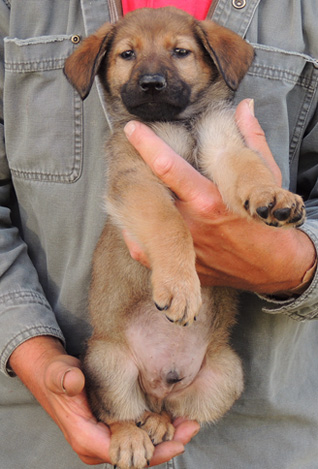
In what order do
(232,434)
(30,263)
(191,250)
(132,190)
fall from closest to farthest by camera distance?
(191,250)
(132,190)
(232,434)
(30,263)

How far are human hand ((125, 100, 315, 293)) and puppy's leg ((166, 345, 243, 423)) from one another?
40 cm

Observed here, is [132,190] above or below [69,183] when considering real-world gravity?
above

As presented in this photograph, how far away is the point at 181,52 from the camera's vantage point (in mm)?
2678

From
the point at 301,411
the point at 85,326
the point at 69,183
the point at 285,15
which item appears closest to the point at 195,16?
the point at 285,15

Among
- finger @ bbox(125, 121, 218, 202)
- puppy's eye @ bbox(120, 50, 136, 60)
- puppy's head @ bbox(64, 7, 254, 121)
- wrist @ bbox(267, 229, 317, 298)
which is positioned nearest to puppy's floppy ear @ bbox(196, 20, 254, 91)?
puppy's head @ bbox(64, 7, 254, 121)

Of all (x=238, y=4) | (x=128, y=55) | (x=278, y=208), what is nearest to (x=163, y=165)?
(x=278, y=208)

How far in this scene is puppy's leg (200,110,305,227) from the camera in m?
1.95

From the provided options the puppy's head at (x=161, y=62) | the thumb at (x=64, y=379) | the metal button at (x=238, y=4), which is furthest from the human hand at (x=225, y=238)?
the metal button at (x=238, y=4)

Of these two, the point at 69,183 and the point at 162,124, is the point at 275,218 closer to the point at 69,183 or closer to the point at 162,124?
the point at 162,124

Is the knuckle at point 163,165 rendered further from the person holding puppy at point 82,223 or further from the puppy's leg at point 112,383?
the puppy's leg at point 112,383

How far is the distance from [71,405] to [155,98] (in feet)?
4.67

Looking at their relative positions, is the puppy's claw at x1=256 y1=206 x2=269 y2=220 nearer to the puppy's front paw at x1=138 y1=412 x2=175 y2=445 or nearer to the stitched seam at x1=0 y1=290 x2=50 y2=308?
the puppy's front paw at x1=138 y1=412 x2=175 y2=445

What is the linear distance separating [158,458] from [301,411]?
779mm

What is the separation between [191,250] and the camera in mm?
2100
